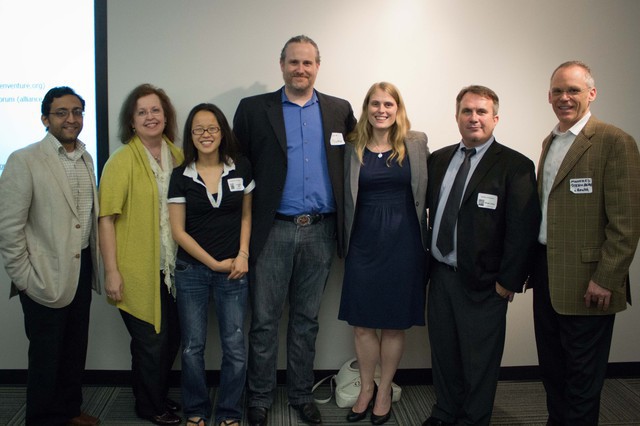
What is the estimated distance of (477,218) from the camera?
7.32 feet

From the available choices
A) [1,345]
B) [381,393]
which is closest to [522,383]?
[381,393]

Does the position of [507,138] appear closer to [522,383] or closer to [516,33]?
[516,33]

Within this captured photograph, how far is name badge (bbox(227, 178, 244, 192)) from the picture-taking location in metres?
2.34

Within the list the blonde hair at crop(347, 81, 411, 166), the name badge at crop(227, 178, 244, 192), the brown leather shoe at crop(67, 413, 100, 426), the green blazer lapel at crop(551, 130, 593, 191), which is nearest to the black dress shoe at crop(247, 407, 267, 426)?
the brown leather shoe at crop(67, 413, 100, 426)

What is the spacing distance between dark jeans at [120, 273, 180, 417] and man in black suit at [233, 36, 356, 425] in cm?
44

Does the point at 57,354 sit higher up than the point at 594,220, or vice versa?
the point at 594,220

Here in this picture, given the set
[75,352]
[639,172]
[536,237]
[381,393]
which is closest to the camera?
[639,172]

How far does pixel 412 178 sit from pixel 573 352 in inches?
41.8

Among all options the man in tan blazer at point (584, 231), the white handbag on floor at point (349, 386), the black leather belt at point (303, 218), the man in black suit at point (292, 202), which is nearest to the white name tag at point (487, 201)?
the man in tan blazer at point (584, 231)

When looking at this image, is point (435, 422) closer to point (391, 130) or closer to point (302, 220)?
point (302, 220)

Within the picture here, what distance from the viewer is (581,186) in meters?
2.11

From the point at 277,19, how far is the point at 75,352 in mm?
2080

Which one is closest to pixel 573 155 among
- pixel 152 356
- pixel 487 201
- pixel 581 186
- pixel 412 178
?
pixel 581 186

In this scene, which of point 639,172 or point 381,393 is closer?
point 639,172
